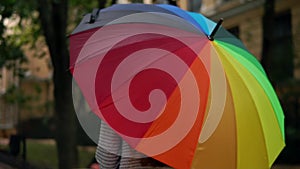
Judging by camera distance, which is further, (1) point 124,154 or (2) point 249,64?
(2) point 249,64

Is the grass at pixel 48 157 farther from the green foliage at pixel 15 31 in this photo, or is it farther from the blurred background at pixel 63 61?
the green foliage at pixel 15 31

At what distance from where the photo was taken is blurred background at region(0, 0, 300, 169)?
786cm

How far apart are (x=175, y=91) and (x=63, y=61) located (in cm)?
503

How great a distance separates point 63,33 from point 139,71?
5035 millimetres

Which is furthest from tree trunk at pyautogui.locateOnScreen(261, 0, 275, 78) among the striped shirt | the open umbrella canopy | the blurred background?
the striped shirt

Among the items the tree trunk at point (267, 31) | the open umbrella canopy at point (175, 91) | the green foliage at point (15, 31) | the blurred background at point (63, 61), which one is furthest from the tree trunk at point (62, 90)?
the tree trunk at point (267, 31)

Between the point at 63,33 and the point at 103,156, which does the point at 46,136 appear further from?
the point at 103,156

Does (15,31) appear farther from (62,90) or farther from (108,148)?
(108,148)

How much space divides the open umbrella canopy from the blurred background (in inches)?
107

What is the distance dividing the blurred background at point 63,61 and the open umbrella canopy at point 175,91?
2.71 metres

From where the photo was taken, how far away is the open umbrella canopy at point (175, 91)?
3.24 m

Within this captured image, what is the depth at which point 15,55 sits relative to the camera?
30.3ft

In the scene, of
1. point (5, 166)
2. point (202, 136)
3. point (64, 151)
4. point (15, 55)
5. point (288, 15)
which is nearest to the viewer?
point (202, 136)

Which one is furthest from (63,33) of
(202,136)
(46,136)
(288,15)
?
(46,136)
